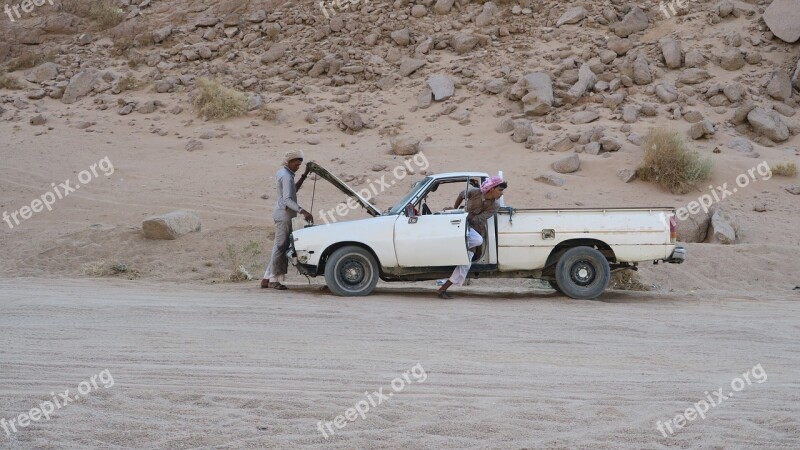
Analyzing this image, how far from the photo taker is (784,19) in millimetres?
25031

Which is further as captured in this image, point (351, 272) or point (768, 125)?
point (768, 125)

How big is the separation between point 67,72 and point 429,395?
2529cm

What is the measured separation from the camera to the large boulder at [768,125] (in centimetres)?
2155

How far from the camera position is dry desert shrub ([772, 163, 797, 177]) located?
775 inches

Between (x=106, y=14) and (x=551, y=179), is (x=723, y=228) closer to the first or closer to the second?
(x=551, y=179)

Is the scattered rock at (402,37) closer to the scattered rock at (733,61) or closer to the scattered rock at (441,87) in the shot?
the scattered rock at (441,87)

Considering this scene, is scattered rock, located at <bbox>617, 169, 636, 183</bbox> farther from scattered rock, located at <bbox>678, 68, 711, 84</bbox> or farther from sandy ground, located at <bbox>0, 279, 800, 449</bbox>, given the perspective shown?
sandy ground, located at <bbox>0, 279, 800, 449</bbox>

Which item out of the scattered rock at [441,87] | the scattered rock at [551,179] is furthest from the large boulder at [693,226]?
the scattered rock at [441,87]

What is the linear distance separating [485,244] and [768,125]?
1419 cm

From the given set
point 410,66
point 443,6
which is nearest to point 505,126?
point 410,66

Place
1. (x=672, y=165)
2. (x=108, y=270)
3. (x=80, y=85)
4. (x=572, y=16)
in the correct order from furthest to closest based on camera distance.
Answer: (x=572, y=16), (x=80, y=85), (x=672, y=165), (x=108, y=270)

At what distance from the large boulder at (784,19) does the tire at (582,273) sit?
1763 cm

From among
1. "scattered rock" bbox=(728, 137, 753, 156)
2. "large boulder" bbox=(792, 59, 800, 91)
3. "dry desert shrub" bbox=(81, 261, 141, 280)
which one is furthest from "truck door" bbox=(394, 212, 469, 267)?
"large boulder" bbox=(792, 59, 800, 91)

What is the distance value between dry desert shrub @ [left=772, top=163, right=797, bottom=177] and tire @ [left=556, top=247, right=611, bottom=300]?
440 inches
